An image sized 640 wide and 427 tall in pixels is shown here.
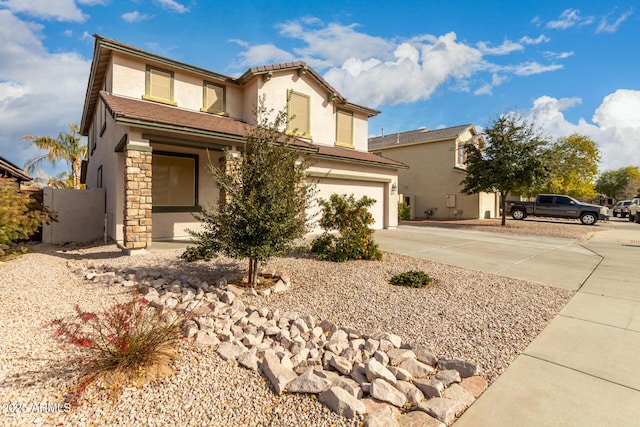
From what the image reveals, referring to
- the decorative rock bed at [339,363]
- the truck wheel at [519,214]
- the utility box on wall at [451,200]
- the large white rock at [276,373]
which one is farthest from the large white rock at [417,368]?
the truck wheel at [519,214]

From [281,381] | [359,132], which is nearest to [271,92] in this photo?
[359,132]

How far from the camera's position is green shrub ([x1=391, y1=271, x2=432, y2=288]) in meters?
6.21

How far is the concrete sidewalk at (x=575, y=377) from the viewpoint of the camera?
2.59 meters

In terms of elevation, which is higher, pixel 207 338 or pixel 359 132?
pixel 359 132

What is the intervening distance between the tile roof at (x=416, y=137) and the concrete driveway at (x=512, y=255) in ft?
42.2

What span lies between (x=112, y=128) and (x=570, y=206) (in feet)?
86.8

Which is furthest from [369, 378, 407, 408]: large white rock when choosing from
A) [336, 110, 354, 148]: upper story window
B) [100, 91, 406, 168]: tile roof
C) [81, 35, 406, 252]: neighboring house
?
[336, 110, 354, 148]: upper story window

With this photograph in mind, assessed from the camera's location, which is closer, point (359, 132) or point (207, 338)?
point (207, 338)

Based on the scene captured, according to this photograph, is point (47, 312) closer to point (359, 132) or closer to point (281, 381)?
point (281, 381)

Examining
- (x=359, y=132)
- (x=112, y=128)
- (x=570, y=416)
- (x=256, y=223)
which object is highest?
(x=359, y=132)

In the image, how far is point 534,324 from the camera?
14.6ft

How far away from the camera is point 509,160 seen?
689 inches

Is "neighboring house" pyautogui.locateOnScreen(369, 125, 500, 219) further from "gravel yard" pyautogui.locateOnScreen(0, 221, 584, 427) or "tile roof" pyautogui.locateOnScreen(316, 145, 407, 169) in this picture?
"gravel yard" pyautogui.locateOnScreen(0, 221, 584, 427)

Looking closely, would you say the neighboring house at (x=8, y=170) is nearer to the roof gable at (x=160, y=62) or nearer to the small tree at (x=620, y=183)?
the roof gable at (x=160, y=62)
